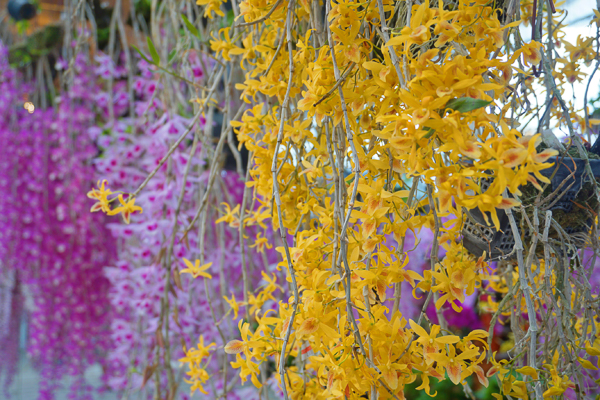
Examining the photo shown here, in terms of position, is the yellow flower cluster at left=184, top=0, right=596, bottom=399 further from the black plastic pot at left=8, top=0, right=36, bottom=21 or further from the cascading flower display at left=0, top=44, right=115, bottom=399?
the black plastic pot at left=8, top=0, right=36, bottom=21

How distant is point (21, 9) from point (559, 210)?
78.1 inches

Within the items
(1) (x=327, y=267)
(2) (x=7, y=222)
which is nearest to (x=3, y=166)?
(2) (x=7, y=222)

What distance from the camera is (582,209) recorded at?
1.84 feet

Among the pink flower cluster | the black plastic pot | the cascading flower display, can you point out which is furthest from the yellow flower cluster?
the black plastic pot

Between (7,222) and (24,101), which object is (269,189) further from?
(24,101)

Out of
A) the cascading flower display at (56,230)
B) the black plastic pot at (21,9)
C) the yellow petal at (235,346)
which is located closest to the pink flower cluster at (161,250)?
the cascading flower display at (56,230)

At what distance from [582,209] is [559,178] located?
7 cm

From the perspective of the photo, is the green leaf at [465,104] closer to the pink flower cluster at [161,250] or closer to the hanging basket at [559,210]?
the hanging basket at [559,210]

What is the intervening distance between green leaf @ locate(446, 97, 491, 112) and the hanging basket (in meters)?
0.21

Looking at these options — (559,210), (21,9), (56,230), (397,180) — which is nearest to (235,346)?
(397,180)

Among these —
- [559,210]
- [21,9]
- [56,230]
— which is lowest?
[56,230]

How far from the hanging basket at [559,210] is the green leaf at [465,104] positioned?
21cm

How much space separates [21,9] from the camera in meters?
1.72

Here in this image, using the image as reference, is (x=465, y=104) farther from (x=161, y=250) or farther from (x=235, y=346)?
(x=161, y=250)
